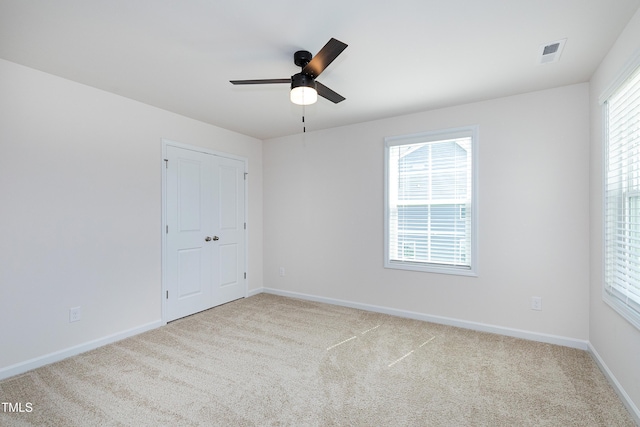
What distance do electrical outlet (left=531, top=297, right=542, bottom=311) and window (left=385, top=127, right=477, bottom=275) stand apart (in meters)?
0.59

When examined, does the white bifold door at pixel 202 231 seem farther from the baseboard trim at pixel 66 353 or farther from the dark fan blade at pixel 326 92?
the dark fan blade at pixel 326 92

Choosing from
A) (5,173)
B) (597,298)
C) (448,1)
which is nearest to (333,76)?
(448,1)

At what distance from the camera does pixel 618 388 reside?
2.10 metres

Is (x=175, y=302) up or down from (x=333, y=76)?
down

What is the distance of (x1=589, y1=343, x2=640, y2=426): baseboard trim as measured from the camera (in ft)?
6.13

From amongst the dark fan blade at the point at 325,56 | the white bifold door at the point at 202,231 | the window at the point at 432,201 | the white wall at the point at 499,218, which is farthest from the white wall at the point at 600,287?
the white bifold door at the point at 202,231

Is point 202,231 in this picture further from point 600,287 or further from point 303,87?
point 600,287

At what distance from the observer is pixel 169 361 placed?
2.64 meters

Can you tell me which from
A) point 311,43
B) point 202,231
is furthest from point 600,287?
point 202,231

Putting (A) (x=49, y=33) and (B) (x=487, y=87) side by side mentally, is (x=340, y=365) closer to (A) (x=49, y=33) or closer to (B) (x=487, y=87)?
(B) (x=487, y=87)

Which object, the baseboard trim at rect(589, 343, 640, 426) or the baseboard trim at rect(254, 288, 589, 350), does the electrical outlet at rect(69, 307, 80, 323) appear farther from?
the baseboard trim at rect(589, 343, 640, 426)

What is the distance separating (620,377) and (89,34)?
4.35 metres

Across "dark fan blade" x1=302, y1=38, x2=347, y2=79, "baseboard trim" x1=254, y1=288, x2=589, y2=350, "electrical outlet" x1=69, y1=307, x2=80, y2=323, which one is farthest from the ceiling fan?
"baseboard trim" x1=254, y1=288, x2=589, y2=350

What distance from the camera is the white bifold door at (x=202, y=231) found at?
12.0 feet
